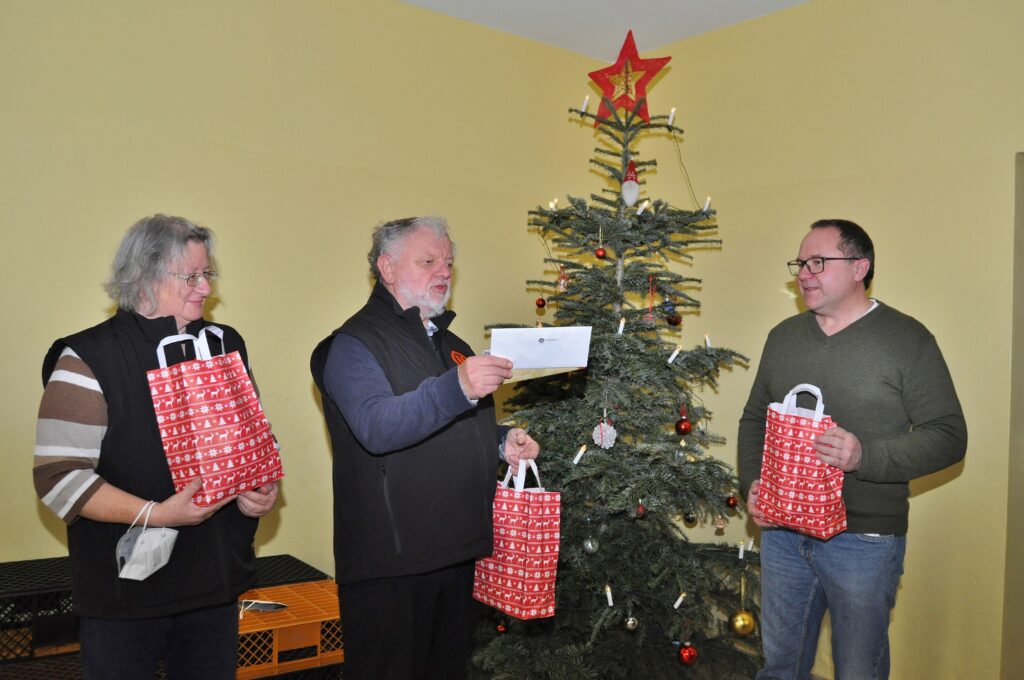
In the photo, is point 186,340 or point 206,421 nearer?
point 206,421

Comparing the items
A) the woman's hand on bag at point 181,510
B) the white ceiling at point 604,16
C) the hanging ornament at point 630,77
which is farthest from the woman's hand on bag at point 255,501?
the white ceiling at point 604,16

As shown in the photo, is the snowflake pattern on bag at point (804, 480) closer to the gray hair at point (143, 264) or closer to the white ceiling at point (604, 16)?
the gray hair at point (143, 264)

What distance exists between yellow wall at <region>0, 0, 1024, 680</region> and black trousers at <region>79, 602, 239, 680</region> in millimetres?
1306

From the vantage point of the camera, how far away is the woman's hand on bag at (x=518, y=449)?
2.34m

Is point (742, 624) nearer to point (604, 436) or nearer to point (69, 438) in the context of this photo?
point (604, 436)

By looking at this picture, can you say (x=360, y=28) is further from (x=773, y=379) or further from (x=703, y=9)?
(x=773, y=379)

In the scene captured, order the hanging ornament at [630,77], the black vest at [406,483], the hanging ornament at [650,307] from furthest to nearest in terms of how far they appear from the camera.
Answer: the hanging ornament at [630,77], the hanging ornament at [650,307], the black vest at [406,483]

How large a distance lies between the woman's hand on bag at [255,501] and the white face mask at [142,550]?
0.68ft

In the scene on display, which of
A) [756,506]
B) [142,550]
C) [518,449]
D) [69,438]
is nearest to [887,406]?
[756,506]

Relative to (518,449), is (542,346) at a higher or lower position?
higher

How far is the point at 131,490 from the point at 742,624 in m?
2.18

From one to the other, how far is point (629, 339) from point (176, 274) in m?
1.76

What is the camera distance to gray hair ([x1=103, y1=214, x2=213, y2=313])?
190 cm

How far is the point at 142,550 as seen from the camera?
5.68 feet
